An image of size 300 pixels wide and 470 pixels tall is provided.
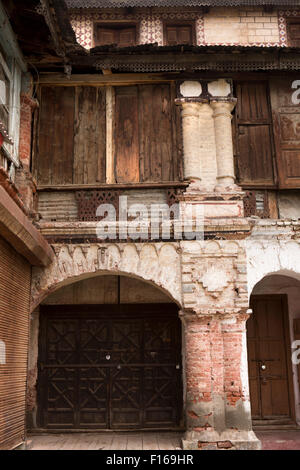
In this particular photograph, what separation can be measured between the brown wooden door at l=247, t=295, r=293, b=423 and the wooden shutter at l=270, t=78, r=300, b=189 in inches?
101

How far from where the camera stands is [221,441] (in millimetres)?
7414

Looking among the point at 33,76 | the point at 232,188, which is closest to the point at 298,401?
the point at 232,188

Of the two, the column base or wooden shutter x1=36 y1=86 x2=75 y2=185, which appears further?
wooden shutter x1=36 y1=86 x2=75 y2=185

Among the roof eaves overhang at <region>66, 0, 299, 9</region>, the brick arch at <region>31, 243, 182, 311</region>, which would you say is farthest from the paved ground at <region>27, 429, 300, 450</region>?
the roof eaves overhang at <region>66, 0, 299, 9</region>

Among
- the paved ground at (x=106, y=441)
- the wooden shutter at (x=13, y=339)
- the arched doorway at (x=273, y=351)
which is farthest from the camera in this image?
the arched doorway at (x=273, y=351)

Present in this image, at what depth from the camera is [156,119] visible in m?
9.01

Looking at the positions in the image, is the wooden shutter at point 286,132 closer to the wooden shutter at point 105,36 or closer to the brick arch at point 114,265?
the brick arch at point 114,265

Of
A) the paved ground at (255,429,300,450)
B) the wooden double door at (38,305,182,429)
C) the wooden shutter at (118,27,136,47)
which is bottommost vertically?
the paved ground at (255,429,300,450)

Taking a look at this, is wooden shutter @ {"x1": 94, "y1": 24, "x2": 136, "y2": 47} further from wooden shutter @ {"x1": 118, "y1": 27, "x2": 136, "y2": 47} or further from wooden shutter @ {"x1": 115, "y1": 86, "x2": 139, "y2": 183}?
wooden shutter @ {"x1": 115, "y1": 86, "x2": 139, "y2": 183}

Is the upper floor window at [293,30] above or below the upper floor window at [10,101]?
above

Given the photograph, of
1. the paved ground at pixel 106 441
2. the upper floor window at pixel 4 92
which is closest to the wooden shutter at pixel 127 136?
the upper floor window at pixel 4 92

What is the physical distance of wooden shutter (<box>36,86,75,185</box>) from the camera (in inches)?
345

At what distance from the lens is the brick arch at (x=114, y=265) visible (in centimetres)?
794

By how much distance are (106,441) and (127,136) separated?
5.15 m
